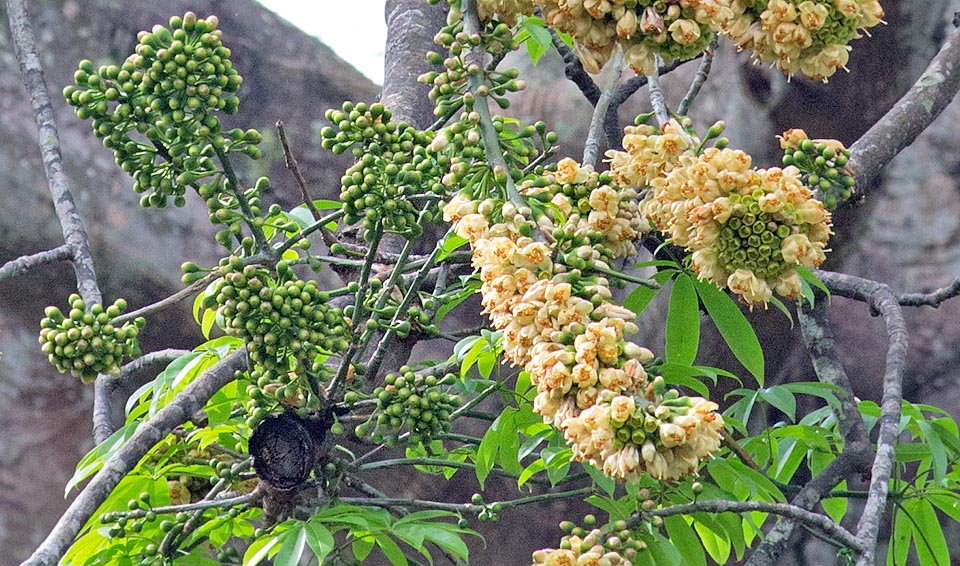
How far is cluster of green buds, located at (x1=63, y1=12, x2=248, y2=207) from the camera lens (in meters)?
0.71

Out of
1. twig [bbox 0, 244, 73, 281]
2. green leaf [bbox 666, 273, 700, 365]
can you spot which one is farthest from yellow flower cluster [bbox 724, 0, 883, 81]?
twig [bbox 0, 244, 73, 281]

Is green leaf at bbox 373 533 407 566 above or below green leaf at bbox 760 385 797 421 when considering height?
below

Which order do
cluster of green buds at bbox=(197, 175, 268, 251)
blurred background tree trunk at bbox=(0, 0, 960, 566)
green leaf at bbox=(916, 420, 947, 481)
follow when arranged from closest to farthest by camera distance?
cluster of green buds at bbox=(197, 175, 268, 251)
green leaf at bbox=(916, 420, 947, 481)
blurred background tree trunk at bbox=(0, 0, 960, 566)

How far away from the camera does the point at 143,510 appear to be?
862mm

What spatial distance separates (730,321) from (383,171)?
362mm

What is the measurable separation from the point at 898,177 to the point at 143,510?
202 cm

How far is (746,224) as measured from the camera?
0.65m

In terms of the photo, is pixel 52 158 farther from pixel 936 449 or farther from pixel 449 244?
pixel 936 449

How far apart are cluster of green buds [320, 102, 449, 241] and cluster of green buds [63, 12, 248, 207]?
0.09 m

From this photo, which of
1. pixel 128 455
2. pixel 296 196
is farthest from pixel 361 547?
pixel 296 196

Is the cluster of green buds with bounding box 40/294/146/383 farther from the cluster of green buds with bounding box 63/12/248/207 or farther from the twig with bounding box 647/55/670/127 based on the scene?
the twig with bounding box 647/55/670/127

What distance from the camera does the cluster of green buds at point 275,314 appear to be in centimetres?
73

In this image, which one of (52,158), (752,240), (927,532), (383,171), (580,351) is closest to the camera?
(580,351)

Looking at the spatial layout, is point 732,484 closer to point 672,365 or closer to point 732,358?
point 672,365
